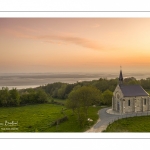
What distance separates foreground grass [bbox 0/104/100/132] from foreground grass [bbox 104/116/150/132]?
160 cm

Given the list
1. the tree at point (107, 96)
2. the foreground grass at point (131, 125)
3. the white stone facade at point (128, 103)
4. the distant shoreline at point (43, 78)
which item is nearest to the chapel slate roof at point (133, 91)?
the white stone facade at point (128, 103)

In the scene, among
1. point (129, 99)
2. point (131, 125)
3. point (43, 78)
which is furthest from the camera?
point (129, 99)

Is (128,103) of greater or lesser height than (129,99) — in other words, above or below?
below

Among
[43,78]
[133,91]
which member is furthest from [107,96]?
[43,78]

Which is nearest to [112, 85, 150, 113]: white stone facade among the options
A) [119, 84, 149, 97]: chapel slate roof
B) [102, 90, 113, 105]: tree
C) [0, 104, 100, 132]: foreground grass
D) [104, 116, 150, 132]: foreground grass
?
[119, 84, 149, 97]: chapel slate roof

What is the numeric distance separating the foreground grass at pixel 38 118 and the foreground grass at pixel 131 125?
63.0 inches

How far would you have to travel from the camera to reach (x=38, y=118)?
51.3 feet

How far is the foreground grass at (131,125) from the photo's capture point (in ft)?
46.6

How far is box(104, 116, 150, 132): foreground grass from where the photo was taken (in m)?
14.2

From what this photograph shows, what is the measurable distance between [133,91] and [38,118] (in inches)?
355

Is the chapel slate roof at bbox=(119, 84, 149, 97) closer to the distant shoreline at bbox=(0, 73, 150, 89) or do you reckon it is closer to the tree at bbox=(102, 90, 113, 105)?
the tree at bbox=(102, 90, 113, 105)

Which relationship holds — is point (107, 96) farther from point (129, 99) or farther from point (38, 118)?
point (38, 118)

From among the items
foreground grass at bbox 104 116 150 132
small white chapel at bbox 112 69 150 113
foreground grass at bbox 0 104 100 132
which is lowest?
foreground grass at bbox 104 116 150 132

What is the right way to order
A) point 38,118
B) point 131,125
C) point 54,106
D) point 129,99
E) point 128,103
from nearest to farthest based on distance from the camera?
1. point 131,125
2. point 38,118
3. point 54,106
4. point 128,103
5. point 129,99
